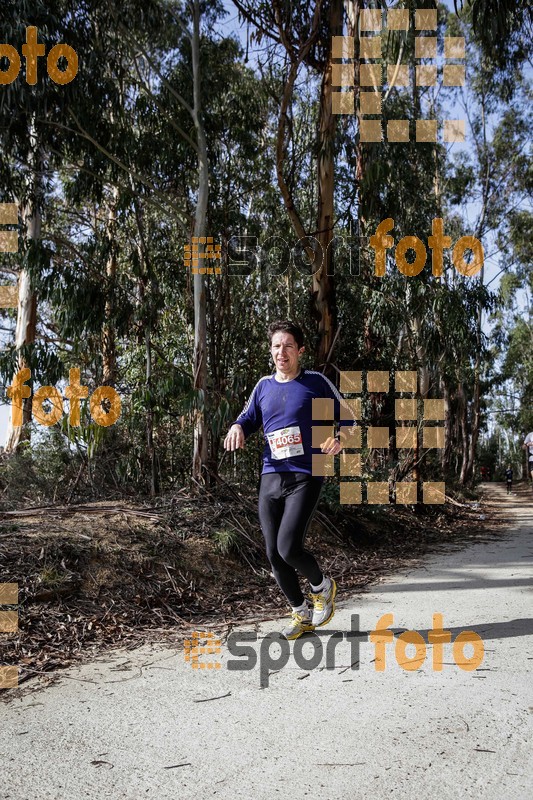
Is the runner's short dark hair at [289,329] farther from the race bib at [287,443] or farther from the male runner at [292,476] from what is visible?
the race bib at [287,443]

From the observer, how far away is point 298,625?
4312mm

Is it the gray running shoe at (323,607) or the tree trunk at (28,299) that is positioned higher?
the tree trunk at (28,299)

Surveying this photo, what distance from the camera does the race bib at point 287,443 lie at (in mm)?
4359

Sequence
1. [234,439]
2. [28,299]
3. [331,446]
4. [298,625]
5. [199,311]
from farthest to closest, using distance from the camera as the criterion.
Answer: [28,299] → [199,311] → [234,439] → [298,625] → [331,446]

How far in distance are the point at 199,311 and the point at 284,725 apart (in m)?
5.93

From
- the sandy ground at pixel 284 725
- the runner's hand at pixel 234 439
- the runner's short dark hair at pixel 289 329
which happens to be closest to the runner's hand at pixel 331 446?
the runner's hand at pixel 234 439

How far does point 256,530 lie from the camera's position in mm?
6941

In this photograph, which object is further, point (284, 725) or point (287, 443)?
point (287, 443)

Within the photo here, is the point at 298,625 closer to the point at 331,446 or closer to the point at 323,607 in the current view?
the point at 323,607

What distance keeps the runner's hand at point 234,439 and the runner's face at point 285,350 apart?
0.49 metres

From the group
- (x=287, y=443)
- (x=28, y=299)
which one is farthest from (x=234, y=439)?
(x=28, y=299)

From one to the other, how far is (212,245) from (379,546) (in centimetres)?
434

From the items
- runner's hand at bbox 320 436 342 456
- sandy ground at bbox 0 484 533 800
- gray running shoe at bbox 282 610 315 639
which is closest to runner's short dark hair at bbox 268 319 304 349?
runner's hand at bbox 320 436 342 456

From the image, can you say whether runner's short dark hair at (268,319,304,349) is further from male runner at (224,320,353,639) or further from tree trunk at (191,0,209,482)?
tree trunk at (191,0,209,482)
